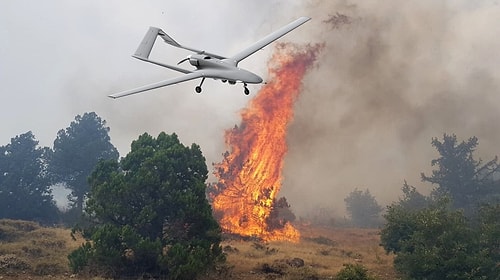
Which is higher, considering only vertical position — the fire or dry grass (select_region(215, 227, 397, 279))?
the fire

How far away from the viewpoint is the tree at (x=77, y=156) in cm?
7688

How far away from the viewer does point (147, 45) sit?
2339cm

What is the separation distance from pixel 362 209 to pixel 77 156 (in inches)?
2700

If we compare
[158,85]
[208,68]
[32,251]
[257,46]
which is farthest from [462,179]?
[158,85]

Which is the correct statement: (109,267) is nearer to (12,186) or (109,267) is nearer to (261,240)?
(261,240)

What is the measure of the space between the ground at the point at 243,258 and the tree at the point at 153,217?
3.51m

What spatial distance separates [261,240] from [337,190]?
6972 centimetres

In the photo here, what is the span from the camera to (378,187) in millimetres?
122000

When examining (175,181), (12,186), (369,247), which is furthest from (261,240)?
(12,186)

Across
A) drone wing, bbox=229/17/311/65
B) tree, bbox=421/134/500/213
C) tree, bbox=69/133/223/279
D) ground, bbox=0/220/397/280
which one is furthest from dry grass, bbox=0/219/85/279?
tree, bbox=421/134/500/213

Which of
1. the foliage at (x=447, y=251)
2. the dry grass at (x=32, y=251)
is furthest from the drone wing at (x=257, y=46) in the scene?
the dry grass at (x=32, y=251)

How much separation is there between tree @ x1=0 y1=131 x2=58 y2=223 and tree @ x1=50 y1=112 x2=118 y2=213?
3253 mm

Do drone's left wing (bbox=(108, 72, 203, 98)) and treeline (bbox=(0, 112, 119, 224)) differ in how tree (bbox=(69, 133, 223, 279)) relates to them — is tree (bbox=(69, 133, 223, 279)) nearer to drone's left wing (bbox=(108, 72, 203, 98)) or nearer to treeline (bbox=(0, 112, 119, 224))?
drone's left wing (bbox=(108, 72, 203, 98))

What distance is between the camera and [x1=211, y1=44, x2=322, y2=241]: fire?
62.3 metres
